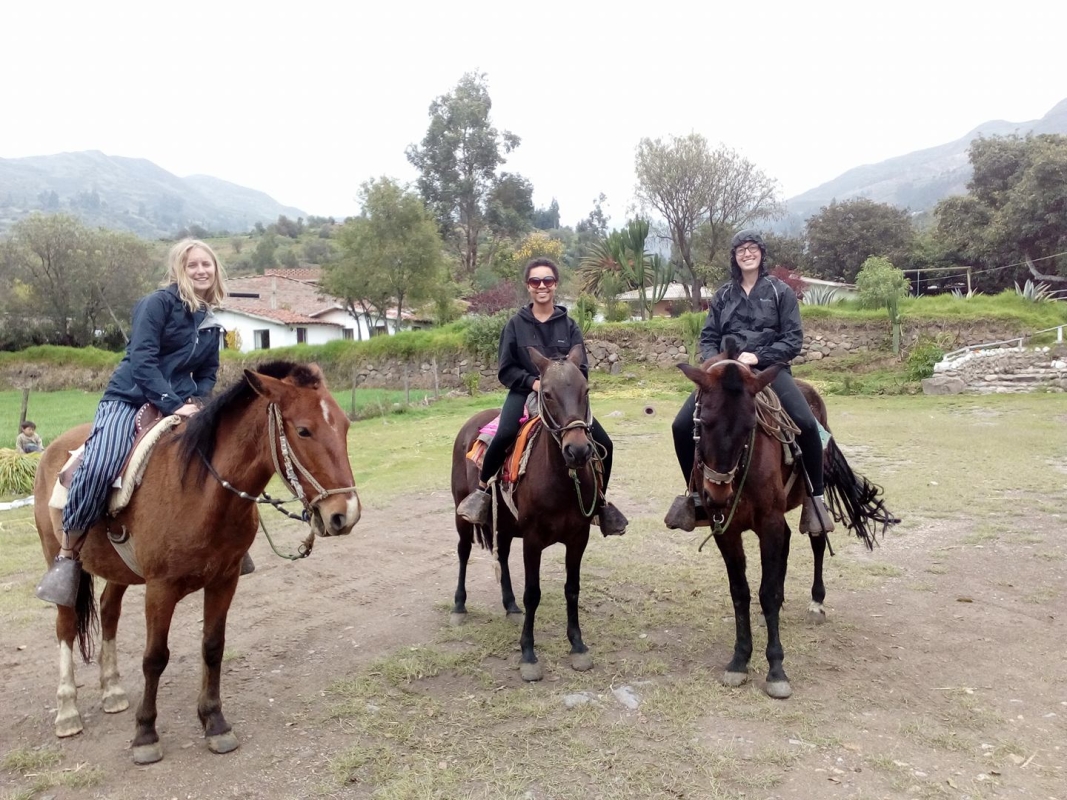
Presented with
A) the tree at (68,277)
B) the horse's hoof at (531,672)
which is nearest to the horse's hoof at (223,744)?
the horse's hoof at (531,672)

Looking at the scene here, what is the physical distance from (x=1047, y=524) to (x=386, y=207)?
1164 inches

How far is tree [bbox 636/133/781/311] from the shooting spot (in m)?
33.2

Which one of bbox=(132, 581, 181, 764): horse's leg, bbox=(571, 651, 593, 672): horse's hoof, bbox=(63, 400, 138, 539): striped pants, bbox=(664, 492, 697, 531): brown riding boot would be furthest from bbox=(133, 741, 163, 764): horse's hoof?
bbox=(664, 492, 697, 531): brown riding boot

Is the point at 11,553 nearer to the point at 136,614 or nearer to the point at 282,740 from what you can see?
the point at 136,614

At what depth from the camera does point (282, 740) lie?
3.83m

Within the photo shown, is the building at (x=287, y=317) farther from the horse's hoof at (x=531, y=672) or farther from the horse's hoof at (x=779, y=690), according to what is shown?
the horse's hoof at (x=779, y=690)

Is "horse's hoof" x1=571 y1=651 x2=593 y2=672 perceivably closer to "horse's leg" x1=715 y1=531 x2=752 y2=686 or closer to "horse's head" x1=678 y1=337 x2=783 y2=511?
"horse's leg" x1=715 y1=531 x2=752 y2=686

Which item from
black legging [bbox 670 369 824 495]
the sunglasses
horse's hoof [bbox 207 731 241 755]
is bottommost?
horse's hoof [bbox 207 731 241 755]

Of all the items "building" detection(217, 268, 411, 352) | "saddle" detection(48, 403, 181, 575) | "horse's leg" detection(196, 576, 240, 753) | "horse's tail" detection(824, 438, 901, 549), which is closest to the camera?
"saddle" detection(48, 403, 181, 575)

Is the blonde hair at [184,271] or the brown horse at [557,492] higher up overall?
the blonde hair at [184,271]

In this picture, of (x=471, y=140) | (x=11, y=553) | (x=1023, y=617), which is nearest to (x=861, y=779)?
(x=1023, y=617)

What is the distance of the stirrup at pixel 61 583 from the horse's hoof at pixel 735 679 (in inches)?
148

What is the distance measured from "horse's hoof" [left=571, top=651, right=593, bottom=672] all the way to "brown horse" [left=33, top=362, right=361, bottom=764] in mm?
2066

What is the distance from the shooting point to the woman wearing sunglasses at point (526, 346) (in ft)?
16.5
